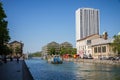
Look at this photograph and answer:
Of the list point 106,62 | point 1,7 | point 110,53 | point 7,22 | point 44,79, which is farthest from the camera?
point 110,53

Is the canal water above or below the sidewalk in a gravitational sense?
below

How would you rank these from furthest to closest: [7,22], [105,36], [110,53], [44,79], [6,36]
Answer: [105,36] < [110,53] < [6,36] < [7,22] < [44,79]

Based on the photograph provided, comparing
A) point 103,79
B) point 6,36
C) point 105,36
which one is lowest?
point 103,79

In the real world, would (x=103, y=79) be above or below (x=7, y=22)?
below

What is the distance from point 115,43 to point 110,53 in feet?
113

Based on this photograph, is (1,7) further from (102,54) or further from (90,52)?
(90,52)

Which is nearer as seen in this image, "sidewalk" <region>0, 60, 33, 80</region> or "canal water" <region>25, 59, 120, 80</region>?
"sidewalk" <region>0, 60, 33, 80</region>

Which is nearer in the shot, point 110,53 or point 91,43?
point 110,53

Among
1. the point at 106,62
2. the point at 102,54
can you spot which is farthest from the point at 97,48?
the point at 106,62

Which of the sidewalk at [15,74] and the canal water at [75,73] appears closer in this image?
the sidewalk at [15,74]

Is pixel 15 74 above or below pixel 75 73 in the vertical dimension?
above

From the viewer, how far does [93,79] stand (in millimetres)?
42469

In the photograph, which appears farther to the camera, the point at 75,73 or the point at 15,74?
the point at 75,73

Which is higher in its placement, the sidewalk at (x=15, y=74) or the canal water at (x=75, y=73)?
the sidewalk at (x=15, y=74)
